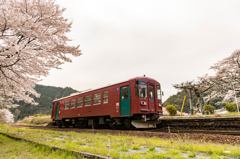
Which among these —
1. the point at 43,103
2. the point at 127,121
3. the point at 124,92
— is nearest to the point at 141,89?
the point at 124,92

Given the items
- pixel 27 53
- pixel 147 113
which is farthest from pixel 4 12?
pixel 147 113

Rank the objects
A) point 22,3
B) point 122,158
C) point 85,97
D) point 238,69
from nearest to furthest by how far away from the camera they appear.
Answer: point 122,158, point 22,3, point 85,97, point 238,69

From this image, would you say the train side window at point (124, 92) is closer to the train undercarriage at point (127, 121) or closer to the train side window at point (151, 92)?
the train undercarriage at point (127, 121)

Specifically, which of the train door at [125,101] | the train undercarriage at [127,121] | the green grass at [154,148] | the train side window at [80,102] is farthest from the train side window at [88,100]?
the green grass at [154,148]

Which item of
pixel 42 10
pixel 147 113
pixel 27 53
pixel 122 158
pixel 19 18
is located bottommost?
pixel 122 158

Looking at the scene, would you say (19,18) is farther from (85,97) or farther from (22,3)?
(85,97)

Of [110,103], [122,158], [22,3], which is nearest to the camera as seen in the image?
[122,158]

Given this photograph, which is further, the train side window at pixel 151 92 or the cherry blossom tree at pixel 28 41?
the train side window at pixel 151 92

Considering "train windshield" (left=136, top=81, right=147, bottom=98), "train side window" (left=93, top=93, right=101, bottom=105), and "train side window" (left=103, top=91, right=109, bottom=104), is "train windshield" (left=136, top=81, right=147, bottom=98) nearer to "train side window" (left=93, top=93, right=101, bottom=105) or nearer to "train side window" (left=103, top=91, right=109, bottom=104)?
"train side window" (left=103, top=91, right=109, bottom=104)

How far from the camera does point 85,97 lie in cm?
Answer: 1382

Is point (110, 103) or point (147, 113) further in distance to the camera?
point (110, 103)

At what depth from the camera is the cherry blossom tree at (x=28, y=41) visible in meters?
6.70

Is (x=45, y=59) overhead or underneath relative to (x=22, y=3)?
underneath

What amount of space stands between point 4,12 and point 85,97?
8.16 meters
